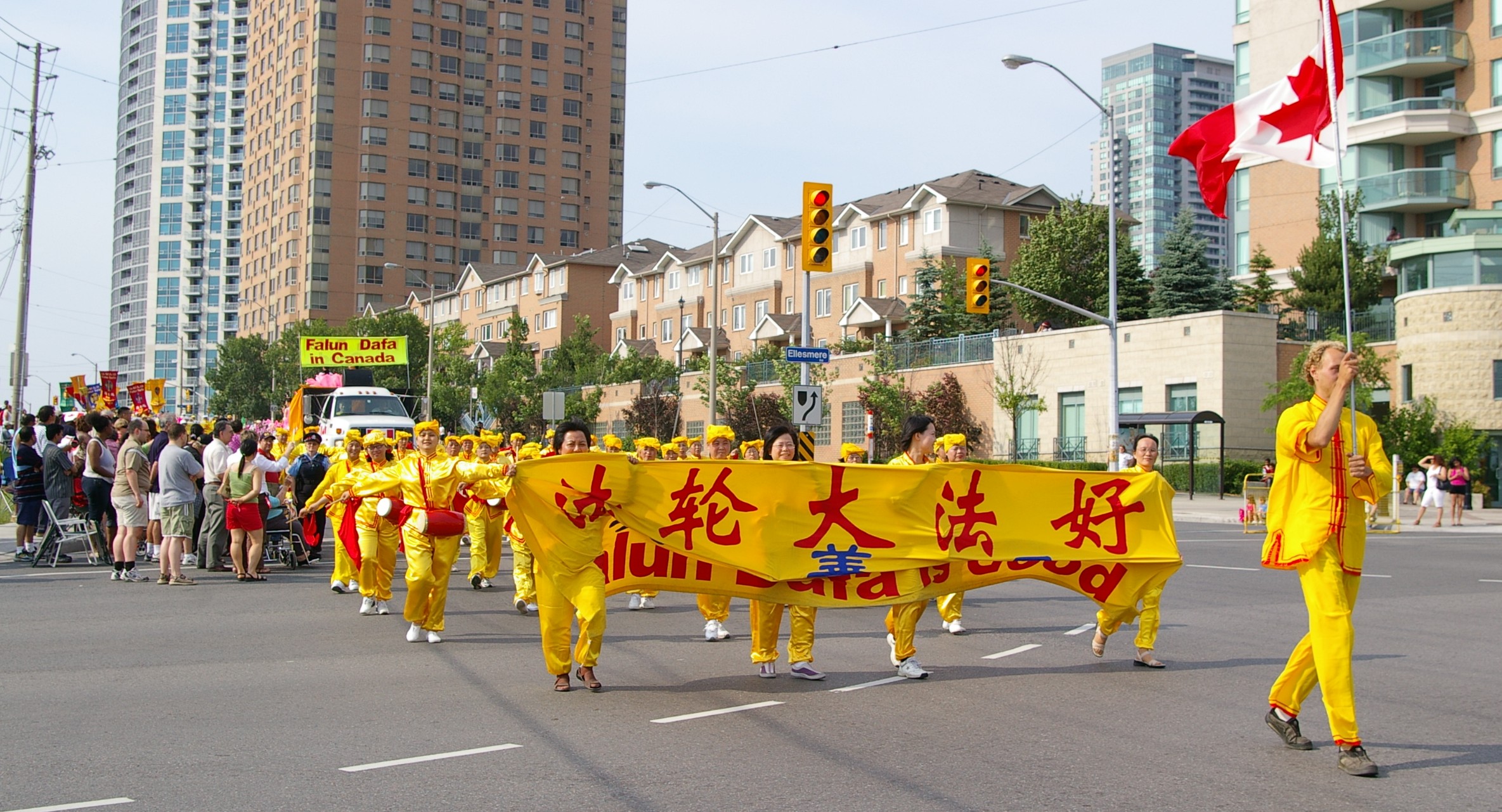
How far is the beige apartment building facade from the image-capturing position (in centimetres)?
11175

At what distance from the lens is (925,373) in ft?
171

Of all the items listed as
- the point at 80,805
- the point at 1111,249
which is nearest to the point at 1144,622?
the point at 80,805

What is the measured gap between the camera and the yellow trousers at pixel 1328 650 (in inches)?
250

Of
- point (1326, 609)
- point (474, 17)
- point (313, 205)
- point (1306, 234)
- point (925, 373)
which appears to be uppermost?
point (474, 17)

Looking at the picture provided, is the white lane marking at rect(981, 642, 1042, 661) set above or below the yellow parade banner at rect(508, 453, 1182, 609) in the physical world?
below

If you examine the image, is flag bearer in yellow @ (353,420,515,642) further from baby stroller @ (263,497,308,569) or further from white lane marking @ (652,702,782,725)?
baby stroller @ (263,497,308,569)

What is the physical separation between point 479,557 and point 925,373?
38401mm

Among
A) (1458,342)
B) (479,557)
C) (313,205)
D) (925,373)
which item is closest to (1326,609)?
(479,557)

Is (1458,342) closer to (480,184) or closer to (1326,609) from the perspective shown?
(1326,609)

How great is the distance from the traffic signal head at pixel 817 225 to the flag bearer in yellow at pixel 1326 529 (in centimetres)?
1263

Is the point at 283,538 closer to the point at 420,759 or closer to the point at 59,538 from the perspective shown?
the point at 59,538

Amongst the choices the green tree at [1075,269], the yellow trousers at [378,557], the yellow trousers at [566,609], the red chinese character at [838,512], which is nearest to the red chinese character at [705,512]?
the red chinese character at [838,512]

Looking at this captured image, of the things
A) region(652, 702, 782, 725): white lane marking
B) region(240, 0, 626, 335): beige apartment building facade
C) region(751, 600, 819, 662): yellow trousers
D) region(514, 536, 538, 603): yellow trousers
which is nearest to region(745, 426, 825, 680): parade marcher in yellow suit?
region(751, 600, 819, 662): yellow trousers

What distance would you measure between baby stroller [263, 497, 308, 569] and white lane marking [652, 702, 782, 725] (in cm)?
1110
